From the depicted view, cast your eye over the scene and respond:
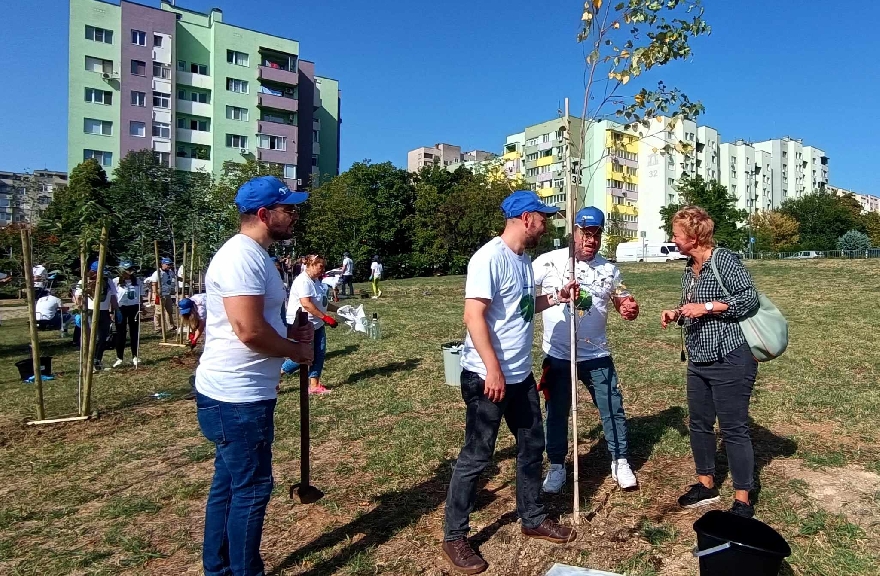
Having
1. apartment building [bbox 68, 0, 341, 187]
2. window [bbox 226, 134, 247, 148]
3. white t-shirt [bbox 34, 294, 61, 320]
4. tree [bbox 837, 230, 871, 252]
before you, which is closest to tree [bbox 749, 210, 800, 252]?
tree [bbox 837, 230, 871, 252]

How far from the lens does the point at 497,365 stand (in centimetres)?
303

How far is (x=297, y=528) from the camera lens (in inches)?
151

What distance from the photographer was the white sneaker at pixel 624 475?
4.20 metres

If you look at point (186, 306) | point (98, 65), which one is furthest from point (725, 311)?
point (98, 65)

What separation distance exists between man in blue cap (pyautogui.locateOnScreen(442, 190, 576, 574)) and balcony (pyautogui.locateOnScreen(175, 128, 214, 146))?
50919 mm

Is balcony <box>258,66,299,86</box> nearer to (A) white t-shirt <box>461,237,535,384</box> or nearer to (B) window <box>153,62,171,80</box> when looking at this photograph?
(B) window <box>153,62,171,80</box>

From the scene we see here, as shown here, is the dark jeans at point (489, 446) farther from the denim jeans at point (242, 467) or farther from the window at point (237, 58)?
the window at point (237, 58)

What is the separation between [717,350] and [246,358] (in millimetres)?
2752

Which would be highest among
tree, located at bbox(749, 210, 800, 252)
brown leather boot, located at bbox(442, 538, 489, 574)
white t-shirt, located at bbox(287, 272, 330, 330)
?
tree, located at bbox(749, 210, 800, 252)

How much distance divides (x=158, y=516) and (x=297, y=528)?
1.07 metres

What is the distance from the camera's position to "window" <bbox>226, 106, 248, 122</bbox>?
49.6m

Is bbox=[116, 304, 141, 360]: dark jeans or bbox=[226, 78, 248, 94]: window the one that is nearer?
bbox=[116, 304, 141, 360]: dark jeans

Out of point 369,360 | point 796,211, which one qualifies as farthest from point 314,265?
point 796,211

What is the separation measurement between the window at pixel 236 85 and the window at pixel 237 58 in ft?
4.65
